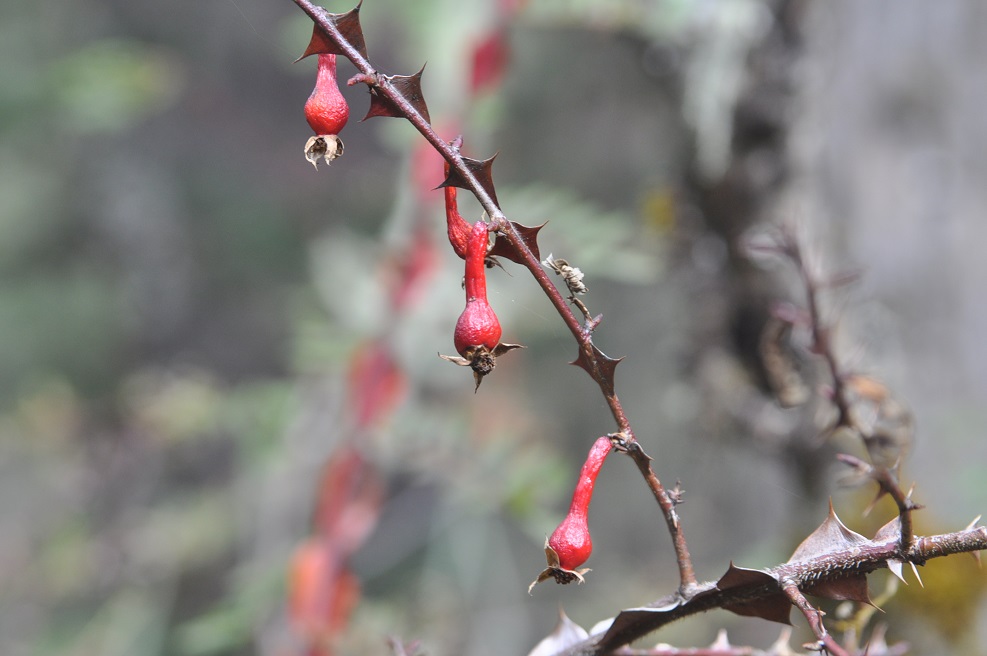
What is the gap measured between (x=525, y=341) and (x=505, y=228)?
1317mm

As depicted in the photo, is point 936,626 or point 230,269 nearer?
point 936,626

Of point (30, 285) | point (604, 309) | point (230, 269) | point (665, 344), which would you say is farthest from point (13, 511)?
point (665, 344)

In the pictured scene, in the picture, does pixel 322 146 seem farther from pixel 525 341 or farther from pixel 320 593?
pixel 525 341

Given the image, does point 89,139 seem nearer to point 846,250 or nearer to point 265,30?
point 265,30

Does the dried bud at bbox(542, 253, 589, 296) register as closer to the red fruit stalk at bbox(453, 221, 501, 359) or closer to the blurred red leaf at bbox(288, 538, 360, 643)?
the red fruit stalk at bbox(453, 221, 501, 359)

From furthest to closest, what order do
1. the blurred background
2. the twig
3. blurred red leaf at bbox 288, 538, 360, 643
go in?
the blurred background < blurred red leaf at bbox 288, 538, 360, 643 < the twig

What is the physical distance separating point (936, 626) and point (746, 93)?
1.65 feet

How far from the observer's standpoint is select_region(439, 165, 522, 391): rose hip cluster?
0.73 ft

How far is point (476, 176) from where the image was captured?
0.24 m

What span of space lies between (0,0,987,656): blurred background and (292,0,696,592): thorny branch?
8cm

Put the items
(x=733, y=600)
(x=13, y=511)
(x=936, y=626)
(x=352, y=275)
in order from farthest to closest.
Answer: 1. (x=13, y=511)
2. (x=352, y=275)
3. (x=936, y=626)
4. (x=733, y=600)

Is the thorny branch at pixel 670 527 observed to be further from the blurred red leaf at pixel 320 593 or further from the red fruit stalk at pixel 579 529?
the blurred red leaf at pixel 320 593

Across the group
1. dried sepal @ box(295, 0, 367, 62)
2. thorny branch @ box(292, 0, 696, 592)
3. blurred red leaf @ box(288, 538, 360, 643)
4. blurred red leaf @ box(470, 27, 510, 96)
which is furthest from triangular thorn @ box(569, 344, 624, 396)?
blurred red leaf @ box(470, 27, 510, 96)

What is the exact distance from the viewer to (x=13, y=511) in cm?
205
